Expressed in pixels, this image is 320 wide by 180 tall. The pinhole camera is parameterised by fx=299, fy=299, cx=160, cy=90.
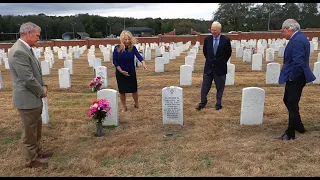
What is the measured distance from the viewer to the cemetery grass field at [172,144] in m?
4.12

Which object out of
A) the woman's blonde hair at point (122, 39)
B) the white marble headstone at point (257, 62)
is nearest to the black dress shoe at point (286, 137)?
the woman's blonde hair at point (122, 39)

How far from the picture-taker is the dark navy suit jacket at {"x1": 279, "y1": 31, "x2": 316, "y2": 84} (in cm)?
464

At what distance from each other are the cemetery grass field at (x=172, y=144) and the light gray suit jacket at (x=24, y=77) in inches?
39.2

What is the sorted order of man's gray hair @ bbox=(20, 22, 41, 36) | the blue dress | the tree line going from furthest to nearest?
the tree line, the blue dress, man's gray hair @ bbox=(20, 22, 41, 36)

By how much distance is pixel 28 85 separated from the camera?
3.87 m

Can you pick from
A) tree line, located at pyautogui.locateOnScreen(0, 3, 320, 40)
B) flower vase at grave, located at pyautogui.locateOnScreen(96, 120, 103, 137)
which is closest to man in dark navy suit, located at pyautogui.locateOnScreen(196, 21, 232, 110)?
flower vase at grave, located at pyautogui.locateOnScreen(96, 120, 103, 137)

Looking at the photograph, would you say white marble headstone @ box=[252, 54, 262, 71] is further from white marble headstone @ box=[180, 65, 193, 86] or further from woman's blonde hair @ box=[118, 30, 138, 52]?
woman's blonde hair @ box=[118, 30, 138, 52]

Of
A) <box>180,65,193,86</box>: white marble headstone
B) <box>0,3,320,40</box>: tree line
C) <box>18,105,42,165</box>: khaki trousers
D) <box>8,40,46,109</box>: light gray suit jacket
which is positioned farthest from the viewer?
<box>0,3,320,40</box>: tree line

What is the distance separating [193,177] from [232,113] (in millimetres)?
3082

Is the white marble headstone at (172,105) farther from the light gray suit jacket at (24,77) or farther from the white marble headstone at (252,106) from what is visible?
the light gray suit jacket at (24,77)

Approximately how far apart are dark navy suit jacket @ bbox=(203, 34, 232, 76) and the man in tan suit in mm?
3704

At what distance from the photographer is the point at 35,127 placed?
413 cm

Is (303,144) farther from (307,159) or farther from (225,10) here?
(225,10)

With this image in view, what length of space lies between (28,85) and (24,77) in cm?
12
